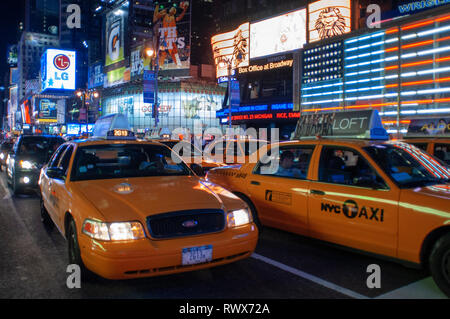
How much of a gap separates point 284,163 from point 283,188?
0.56 m

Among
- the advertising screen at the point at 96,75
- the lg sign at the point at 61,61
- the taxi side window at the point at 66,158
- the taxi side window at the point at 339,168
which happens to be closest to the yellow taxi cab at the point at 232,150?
the taxi side window at the point at 66,158

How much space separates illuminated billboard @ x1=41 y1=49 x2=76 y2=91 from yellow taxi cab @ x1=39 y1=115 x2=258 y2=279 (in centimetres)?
8625

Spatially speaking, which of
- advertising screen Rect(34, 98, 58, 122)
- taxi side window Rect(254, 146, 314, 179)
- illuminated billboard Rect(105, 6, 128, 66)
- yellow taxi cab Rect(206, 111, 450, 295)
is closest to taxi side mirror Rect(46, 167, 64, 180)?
yellow taxi cab Rect(206, 111, 450, 295)

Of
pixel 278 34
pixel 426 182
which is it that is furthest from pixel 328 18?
pixel 426 182

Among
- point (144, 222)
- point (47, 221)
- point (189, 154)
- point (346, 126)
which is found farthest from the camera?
point (189, 154)

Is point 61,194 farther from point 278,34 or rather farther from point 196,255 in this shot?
point 278,34

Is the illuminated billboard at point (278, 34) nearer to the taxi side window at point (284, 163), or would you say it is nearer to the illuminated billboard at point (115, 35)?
the taxi side window at point (284, 163)

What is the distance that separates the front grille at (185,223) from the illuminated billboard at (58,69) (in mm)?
87534

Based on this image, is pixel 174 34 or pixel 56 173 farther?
pixel 174 34

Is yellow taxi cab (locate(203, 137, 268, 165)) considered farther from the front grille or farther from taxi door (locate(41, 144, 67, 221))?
the front grille

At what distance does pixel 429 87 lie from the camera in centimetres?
762

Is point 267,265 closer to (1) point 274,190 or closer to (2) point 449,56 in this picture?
(1) point 274,190

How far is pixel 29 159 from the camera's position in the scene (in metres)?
10.2
